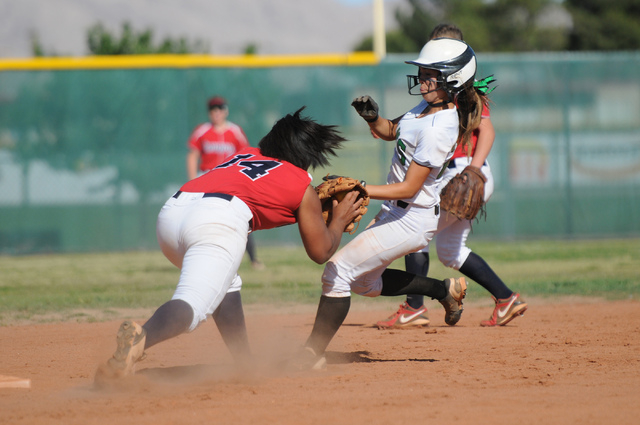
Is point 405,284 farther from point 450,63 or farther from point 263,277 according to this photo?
point 263,277

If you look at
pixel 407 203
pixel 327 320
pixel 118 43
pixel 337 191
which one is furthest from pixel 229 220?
pixel 118 43

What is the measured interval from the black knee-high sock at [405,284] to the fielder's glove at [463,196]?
2.29 feet

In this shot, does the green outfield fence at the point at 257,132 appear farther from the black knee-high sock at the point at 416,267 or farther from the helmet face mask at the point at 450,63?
the helmet face mask at the point at 450,63

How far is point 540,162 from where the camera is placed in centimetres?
1312

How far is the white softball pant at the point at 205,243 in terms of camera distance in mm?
3452

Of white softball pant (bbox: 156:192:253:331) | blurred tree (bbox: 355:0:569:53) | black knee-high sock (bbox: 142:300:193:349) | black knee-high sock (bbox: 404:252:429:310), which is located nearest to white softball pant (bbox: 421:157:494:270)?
black knee-high sock (bbox: 404:252:429:310)

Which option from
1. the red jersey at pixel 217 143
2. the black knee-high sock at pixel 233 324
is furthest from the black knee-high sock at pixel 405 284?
the red jersey at pixel 217 143

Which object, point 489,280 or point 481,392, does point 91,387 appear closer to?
point 481,392

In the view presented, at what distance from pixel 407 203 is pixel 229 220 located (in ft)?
4.11

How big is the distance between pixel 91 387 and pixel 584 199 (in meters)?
11.0

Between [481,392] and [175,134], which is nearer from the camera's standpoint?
[481,392]

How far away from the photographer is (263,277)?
8.91 meters

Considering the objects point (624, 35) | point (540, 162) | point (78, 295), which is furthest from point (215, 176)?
point (624, 35)

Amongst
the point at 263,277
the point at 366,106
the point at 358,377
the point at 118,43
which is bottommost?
the point at 263,277
